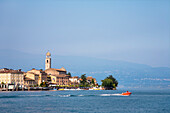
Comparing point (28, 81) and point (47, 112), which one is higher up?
point (28, 81)

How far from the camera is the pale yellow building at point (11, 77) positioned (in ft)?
623

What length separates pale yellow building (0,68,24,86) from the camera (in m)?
190

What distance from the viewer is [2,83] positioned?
618ft

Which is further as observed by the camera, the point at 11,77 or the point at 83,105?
the point at 11,77

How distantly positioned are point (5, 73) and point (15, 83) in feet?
23.1

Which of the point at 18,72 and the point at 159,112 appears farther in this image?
the point at 18,72

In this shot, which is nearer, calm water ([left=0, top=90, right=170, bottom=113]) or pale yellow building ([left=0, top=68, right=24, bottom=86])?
calm water ([left=0, top=90, right=170, bottom=113])

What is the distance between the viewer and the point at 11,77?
190m

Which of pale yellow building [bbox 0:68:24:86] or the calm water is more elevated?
pale yellow building [bbox 0:68:24:86]

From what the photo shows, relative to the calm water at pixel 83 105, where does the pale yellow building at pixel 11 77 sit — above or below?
above

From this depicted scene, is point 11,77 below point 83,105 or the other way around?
the other way around

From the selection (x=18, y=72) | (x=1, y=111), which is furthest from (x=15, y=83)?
(x=1, y=111)

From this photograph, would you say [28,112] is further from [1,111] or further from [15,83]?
[15,83]

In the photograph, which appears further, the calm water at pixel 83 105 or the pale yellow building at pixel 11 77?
the pale yellow building at pixel 11 77
